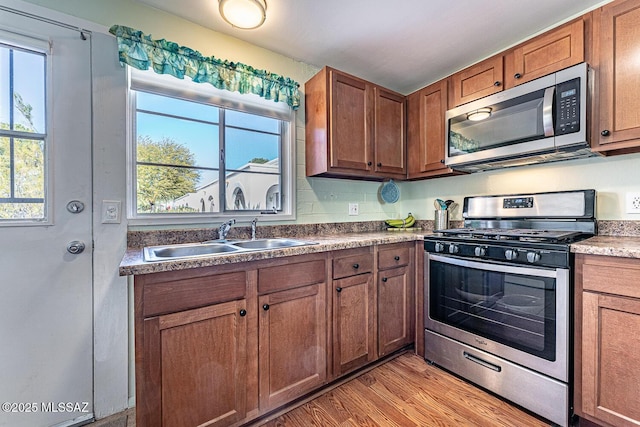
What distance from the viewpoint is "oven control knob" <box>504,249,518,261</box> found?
5.00 feet

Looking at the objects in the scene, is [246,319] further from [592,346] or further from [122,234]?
[592,346]

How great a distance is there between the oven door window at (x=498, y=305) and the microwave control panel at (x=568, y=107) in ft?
2.90

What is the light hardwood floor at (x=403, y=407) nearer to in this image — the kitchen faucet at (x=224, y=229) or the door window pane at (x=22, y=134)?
the kitchen faucet at (x=224, y=229)

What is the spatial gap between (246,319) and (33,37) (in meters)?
1.76

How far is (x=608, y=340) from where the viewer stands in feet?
4.20

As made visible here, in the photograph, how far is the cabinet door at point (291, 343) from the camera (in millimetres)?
1426

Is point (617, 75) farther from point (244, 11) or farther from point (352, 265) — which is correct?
point (244, 11)

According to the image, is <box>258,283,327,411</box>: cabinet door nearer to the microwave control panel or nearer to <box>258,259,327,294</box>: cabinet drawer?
<box>258,259,327,294</box>: cabinet drawer

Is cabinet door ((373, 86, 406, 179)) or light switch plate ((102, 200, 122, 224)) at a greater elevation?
cabinet door ((373, 86, 406, 179))

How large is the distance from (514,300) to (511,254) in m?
0.28

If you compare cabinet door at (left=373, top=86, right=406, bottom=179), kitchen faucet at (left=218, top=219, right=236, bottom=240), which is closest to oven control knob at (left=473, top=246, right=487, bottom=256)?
cabinet door at (left=373, top=86, right=406, bottom=179)

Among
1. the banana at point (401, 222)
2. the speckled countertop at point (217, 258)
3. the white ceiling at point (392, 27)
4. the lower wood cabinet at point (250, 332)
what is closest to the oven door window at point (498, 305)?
the lower wood cabinet at point (250, 332)

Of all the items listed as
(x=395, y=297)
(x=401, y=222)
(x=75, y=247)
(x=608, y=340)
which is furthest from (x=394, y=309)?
(x=75, y=247)

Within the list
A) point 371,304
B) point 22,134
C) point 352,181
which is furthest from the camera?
point 352,181
